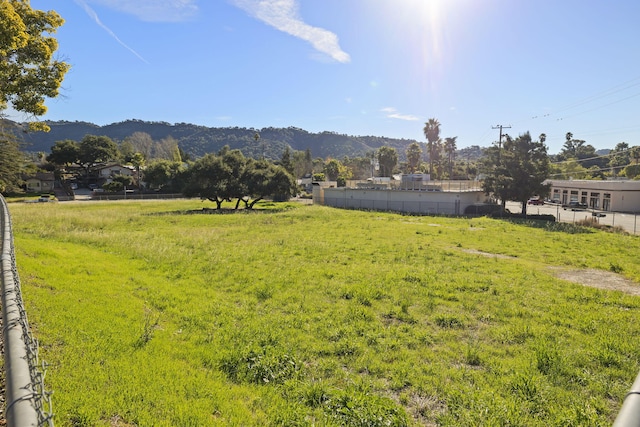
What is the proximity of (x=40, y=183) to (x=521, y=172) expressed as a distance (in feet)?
299

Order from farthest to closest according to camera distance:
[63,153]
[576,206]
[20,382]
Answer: [63,153], [576,206], [20,382]

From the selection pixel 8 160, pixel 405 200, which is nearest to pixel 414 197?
pixel 405 200

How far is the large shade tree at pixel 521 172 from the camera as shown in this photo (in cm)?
4178

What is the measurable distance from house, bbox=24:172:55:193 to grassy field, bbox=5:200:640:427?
78994 millimetres

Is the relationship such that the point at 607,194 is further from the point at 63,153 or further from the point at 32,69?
the point at 63,153

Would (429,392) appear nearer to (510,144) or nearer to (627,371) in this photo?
(627,371)

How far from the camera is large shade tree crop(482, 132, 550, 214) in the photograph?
41.8 m

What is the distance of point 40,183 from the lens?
76250 mm

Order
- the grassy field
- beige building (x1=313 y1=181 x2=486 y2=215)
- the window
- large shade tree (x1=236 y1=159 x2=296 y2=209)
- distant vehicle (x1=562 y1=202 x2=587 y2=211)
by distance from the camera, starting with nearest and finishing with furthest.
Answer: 1. the grassy field
2. large shade tree (x1=236 y1=159 x2=296 y2=209)
3. beige building (x1=313 y1=181 x2=486 y2=215)
4. the window
5. distant vehicle (x1=562 y1=202 x2=587 y2=211)

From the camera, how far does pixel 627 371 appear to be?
6.63 meters

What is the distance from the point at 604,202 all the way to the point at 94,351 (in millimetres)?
70996

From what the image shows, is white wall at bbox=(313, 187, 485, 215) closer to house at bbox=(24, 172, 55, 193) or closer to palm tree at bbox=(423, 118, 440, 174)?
palm tree at bbox=(423, 118, 440, 174)

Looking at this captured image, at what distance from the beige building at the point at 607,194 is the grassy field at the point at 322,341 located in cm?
5028

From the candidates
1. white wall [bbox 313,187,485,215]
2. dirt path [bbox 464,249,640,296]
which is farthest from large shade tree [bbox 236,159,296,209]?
dirt path [bbox 464,249,640,296]
